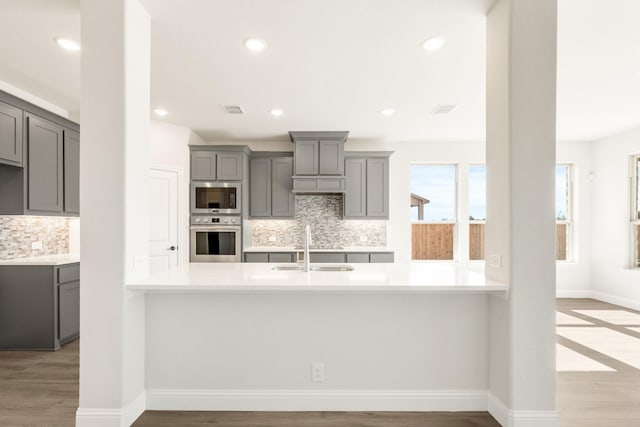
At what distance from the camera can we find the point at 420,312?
2.38 meters

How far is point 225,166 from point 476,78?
140 inches

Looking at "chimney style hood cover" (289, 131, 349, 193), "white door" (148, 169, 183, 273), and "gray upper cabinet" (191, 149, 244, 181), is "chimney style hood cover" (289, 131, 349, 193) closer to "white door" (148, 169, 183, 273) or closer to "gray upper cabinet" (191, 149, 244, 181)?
"gray upper cabinet" (191, 149, 244, 181)

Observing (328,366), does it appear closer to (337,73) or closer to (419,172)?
(337,73)

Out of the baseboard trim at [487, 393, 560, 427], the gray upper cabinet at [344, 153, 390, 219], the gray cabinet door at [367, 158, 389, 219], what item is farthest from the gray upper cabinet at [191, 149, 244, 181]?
the baseboard trim at [487, 393, 560, 427]

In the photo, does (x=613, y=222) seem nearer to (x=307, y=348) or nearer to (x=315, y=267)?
(x=315, y=267)

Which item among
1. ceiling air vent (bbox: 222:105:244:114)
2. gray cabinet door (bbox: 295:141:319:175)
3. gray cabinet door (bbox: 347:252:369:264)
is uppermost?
ceiling air vent (bbox: 222:105:244:114)

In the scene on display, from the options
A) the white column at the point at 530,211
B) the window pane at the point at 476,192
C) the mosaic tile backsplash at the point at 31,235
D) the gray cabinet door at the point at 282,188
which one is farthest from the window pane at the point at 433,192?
the mosaic tile backsplash at the point at 31,235

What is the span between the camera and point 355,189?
5.62 meters

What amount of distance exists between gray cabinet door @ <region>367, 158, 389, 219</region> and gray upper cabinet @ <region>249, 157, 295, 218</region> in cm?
126

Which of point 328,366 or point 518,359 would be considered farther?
point 328,366

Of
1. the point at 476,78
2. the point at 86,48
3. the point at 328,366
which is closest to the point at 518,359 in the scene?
the point at 328,366

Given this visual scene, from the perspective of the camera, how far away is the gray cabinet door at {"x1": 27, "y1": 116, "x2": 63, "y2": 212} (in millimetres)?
3672

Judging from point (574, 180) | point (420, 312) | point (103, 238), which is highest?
point (574, 180)

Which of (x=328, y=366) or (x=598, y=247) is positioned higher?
(x=598, y=247)
